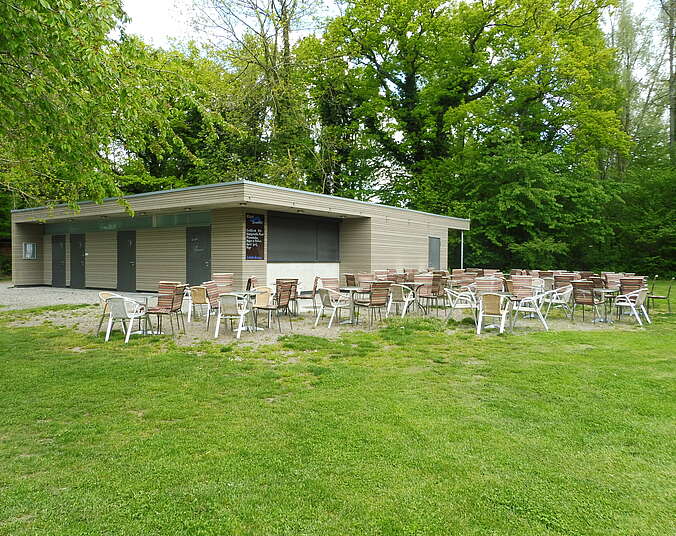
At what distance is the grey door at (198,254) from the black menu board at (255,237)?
4.75 feet

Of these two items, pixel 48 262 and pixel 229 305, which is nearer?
pixel 229 305

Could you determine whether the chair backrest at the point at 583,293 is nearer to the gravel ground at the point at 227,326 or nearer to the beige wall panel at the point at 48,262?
the gravel ground at the point at 227,326

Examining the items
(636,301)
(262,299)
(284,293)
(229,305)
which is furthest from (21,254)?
(636,301)

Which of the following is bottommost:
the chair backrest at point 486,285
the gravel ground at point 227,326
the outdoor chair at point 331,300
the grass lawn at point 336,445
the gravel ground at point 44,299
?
the grass lawn at point 336,445

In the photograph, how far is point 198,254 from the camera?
1408 centimetres

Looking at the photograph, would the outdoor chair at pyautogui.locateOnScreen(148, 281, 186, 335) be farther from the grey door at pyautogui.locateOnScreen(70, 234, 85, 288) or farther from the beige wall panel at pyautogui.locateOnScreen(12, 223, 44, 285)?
the beige wall panel at pyautogui.locateOnScreen(12, 223, 44, 285)

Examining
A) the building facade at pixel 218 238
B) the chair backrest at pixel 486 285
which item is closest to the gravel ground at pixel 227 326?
the chair backrest at pixel 486 285

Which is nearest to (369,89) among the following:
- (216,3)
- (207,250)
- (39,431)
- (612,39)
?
(216,3)

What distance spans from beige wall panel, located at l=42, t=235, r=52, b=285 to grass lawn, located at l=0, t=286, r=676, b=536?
47.8ft

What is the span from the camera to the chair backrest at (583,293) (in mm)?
9172

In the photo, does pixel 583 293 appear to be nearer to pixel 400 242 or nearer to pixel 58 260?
pixel 400 242

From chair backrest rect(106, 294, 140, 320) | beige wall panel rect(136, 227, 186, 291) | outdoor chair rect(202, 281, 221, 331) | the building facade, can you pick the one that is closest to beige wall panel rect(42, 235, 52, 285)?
the building facade

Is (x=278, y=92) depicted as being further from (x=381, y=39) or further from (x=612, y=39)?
(x=612, y=39)

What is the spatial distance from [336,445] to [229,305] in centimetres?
489
